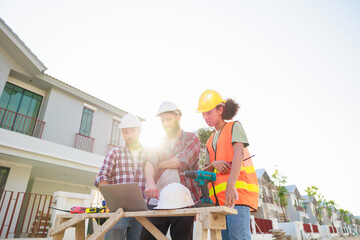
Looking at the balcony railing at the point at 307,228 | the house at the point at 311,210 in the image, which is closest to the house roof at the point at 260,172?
the balcony railing at the point at 307,228

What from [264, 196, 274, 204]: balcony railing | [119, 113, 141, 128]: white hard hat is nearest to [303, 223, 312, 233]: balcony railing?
[264, 196, 274, 204]: balcony railing

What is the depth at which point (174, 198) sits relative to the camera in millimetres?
1619

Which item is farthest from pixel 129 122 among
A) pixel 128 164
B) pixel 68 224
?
pixel 68 224

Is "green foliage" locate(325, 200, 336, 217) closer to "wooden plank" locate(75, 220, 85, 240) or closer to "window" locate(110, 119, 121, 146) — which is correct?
"window" locate(110, 119, 121, 146)

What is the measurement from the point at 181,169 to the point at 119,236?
98cm

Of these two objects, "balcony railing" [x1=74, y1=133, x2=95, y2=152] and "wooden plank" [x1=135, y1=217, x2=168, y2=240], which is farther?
"balcony railing" [x1=74, y1=133, x2=95, y2=152]

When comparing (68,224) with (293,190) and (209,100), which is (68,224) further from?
(293,190)

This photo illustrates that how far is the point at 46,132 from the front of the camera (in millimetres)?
10531

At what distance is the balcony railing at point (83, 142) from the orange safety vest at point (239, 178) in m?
11.0

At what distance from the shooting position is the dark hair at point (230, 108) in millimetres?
2281

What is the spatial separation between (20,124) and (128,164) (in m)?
10.1

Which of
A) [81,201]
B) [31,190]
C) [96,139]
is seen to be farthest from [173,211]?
[31,190]

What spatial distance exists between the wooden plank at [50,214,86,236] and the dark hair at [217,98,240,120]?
1666mm

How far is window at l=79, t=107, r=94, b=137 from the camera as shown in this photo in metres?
12.4
